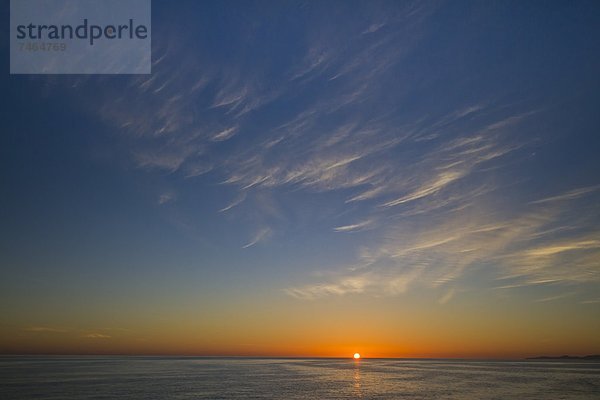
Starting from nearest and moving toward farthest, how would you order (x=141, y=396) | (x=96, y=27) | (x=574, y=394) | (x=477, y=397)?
1. (x=96, y=27)
2. (x=141, y=396)
3. (x=477, y=397)
4. (x=574, y=394)

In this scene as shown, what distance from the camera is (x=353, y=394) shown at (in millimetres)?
50375

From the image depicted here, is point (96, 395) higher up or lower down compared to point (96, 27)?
lower down

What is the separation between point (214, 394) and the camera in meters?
47.8

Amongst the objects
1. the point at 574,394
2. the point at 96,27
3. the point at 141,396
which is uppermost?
the point at 96,27

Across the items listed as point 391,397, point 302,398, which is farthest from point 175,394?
point 391,397

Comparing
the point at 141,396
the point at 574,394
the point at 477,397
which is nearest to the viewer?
the point at 141,396

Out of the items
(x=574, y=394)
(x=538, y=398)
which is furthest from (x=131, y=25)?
(x=574, y=394)

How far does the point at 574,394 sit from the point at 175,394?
46.3 meters

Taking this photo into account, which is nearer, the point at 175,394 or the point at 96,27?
the point at 96,27

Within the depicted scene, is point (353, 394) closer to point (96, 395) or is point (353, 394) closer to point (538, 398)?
point (538, 398)

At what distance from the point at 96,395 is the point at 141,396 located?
4921 mm

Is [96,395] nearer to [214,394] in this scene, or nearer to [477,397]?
[214,394]

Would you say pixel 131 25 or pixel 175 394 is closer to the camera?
pixel 131 25

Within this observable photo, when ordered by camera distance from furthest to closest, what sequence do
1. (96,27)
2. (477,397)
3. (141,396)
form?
(477,397)
(141,396)
(96,27)
